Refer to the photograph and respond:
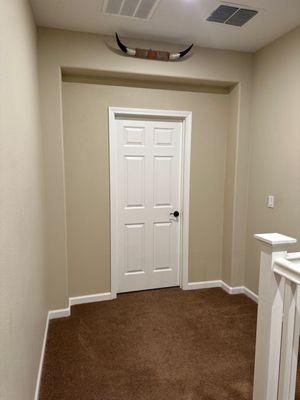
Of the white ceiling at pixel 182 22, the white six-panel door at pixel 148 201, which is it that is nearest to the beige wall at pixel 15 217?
the white ceiling at pixel 182 22

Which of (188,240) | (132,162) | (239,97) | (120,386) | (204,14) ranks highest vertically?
(204,14)

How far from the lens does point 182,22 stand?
2441 millimetres

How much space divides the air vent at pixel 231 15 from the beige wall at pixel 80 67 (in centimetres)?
54

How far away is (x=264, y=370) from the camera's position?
1.54m

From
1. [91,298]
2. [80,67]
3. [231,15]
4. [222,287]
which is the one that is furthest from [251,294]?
[80,67]

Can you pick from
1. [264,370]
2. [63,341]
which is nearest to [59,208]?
[63,341]

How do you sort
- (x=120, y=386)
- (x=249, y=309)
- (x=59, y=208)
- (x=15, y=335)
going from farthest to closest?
(x=249, y=309)
(x=59, y=208)
(x=120, y=386)
(x=15, y=335)

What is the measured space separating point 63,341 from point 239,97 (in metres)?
2.97

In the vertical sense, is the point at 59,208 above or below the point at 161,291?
above

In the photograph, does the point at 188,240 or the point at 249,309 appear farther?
the point at 188,240

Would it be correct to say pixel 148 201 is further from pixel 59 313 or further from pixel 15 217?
pixel 15 217

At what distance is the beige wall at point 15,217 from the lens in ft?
3.59

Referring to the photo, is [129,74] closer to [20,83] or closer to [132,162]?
[132,162]

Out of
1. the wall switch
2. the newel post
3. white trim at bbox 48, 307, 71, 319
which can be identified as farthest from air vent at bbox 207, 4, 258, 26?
white trim at bbox 48, 307, 71, 319
